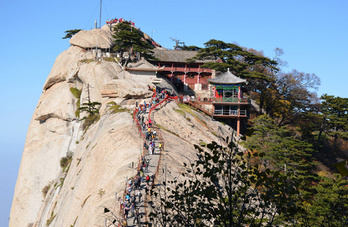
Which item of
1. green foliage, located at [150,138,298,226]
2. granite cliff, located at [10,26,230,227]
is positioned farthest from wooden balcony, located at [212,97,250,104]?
green foliage, located at [150,138,298,226]

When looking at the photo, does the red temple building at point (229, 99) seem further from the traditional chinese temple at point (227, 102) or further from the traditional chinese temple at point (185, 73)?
the traditional chinese temple at point (185, 73)

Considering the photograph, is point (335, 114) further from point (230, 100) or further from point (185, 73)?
point (185, 73)

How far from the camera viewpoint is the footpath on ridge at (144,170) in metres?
22.5

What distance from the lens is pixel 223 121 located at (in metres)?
56.0

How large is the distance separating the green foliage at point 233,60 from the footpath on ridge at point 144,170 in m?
13.7

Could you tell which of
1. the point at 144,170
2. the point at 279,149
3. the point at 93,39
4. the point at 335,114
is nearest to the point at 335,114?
the point at 335,114

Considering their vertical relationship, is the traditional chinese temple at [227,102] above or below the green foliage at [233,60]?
below

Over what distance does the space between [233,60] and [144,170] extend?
3569 centimetres

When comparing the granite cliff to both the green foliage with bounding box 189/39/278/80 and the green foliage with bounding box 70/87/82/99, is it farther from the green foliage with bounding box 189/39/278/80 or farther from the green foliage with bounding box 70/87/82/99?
the green foliage with bounding box 189/39/278/80

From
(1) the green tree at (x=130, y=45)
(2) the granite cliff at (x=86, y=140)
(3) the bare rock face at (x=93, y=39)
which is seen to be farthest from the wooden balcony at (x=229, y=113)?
(3) the bare rock face at (x=93, y=39)

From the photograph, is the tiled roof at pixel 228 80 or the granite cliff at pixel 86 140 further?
the tiled roof at pixel 228 80

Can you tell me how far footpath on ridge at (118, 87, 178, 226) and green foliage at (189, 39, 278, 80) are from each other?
13746 mm

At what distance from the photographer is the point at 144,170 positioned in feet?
95.4

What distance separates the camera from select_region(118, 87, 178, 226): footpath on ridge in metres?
22.5
